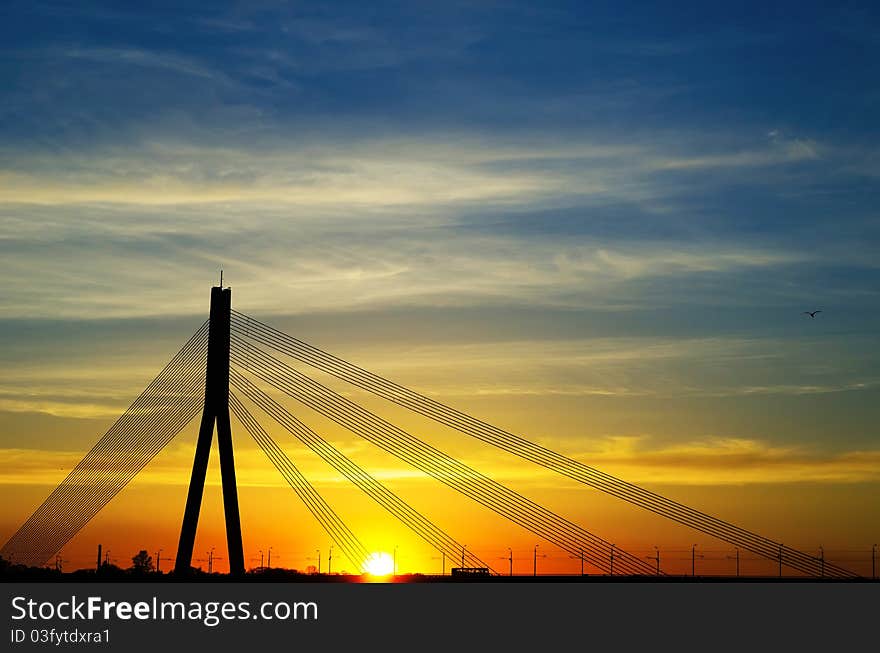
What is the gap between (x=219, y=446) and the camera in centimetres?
6812

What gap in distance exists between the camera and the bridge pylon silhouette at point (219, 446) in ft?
221

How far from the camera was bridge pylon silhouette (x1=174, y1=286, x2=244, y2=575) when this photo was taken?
6744cm
